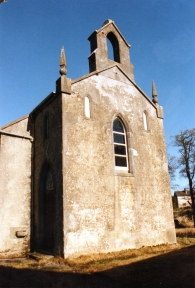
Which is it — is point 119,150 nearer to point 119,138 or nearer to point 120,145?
point 120,145

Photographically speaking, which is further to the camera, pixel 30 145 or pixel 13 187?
pixel 30 145

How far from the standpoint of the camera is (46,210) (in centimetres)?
1212

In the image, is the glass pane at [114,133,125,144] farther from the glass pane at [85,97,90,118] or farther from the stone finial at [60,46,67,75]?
the stone finial at [60,46,67,75]

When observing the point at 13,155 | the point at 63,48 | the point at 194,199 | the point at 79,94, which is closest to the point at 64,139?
the point at 79,94

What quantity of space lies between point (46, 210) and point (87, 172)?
300cm

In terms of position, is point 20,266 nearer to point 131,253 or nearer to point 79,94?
point 131,253

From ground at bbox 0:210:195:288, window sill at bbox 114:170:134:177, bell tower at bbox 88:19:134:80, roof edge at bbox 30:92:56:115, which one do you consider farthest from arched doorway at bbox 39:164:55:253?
bell tower at bbox 88:19:134:80

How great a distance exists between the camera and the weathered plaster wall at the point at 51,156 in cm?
1028

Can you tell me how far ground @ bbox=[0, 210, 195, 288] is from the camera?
6791 mm

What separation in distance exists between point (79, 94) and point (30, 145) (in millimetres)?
3921

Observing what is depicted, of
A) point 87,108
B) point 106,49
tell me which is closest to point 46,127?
point 87,108

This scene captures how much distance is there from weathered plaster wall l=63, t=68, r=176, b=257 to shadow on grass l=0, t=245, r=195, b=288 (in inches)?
86.6

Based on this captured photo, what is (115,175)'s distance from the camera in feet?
39.0

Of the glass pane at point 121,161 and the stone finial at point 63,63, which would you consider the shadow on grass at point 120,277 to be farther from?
the stone finial at point 63,63
